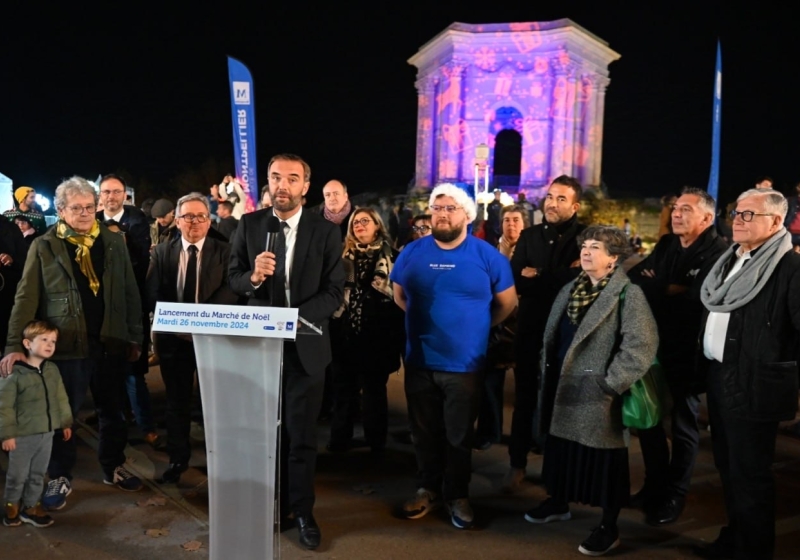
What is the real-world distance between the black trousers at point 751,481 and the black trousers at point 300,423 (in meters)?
2.38

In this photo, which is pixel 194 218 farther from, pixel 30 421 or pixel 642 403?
pixel 642 403

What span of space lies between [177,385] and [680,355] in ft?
11.7

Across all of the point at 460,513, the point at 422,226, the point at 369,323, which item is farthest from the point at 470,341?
the point at 422,226

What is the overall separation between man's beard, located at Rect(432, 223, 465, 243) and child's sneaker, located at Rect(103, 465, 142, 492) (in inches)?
111

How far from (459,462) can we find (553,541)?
74cm

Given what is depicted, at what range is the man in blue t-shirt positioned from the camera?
4406 mm

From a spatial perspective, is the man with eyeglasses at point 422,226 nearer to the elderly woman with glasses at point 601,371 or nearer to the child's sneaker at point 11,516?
the elderly woman with glasses at point 601,371

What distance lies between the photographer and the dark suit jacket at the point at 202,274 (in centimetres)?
493

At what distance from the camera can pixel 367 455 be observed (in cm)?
580

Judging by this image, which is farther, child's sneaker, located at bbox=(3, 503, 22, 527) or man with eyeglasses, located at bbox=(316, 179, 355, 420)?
man with eyeglasses, located at bbox=(316, 179, 355, 420)

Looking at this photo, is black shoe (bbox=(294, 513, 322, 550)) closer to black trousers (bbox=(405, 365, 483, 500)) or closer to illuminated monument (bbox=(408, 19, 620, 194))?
black trousers (bbox=(405, 365, 483, 500))

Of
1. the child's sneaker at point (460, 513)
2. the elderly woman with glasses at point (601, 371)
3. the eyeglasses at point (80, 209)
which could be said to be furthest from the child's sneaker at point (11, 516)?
the elderly woman with glasses at point (601, 371)

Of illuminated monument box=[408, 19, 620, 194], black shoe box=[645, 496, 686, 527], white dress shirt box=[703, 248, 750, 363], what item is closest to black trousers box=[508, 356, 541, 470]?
black shoe box=[645, 496, 686, 527]

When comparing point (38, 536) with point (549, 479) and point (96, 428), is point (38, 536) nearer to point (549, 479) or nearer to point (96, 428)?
point (96, 428)
